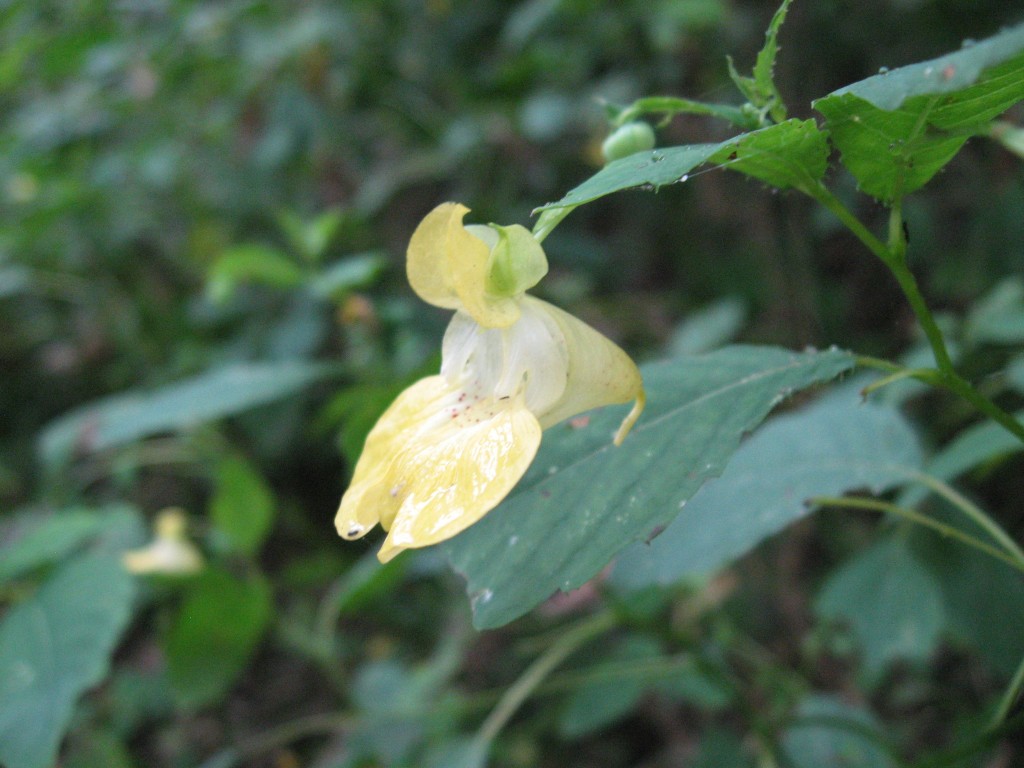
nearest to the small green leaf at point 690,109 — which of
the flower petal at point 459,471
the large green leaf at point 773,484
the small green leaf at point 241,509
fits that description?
the flower petal at point 459,471

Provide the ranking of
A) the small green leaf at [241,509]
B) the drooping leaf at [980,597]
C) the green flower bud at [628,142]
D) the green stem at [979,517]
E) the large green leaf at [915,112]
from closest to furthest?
1. the large green leaf at [915,112]
2. the green flower bud at [628,142]
3. the green stem at [979,517]
4. the drooping leaf at [980,597]
5. the small green leaf at [241,509]

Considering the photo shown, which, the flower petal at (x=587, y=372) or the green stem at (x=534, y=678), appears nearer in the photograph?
the flower petal at (x=587, y=372)

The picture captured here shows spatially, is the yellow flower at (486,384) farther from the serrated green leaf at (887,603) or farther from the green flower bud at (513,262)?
the serrated green leaf at (887,603)

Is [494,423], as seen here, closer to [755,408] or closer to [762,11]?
[755,408]

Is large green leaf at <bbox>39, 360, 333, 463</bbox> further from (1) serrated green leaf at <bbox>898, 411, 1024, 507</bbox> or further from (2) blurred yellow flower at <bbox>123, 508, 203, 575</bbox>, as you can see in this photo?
(1) serrated green leaf at <bbox>898, 411, 1024, 507</bbox>

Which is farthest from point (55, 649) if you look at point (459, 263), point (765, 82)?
point (765, 82)

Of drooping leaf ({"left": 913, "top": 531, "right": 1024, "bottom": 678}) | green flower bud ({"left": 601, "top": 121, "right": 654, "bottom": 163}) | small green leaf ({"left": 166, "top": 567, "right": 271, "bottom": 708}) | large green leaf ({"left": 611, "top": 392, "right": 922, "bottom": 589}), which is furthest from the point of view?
small green leaf ({"left": 166, "top": 567, "right": 271, "bottom": 708})

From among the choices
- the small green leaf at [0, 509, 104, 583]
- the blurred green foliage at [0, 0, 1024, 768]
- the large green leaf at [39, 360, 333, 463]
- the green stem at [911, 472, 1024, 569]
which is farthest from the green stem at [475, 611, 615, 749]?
the small green leaf at [0, 509, 104, 583]

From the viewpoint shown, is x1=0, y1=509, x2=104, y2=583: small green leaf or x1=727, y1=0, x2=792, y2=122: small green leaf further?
x1=0, y1=509, x2=104, y2=583: small green leaf
